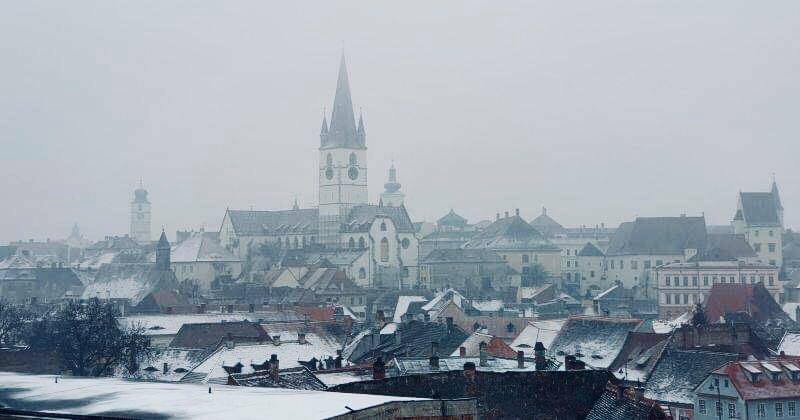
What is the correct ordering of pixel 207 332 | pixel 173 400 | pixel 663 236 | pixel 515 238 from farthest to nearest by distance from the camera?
1. pixel 515 238
2. pixel 663 236
3. pixel 207 332
4. pixel 173 400

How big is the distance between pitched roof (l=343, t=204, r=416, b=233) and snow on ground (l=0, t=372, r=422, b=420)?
458ft

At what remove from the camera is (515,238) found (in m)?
170

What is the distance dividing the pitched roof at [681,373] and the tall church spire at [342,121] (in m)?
136

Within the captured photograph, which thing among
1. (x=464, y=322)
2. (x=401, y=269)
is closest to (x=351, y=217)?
(x=401, y=269)

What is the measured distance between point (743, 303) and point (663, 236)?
60982 mm

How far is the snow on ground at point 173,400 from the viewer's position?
88.4 ft

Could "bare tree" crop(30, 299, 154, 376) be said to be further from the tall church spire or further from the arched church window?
the tall church spire

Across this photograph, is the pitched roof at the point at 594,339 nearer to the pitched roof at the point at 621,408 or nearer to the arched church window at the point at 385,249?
the pitched roof at the point at 621,408

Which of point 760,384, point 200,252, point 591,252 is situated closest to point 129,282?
point 200,252

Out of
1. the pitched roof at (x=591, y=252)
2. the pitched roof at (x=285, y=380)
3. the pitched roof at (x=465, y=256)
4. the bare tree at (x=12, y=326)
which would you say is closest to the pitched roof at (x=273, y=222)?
the pitched roof at (x=465, y=256)

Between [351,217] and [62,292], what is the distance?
4511 cm

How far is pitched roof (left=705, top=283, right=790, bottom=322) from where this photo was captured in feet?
295

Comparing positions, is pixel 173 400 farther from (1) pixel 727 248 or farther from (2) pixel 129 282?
(1) pixel 727 248

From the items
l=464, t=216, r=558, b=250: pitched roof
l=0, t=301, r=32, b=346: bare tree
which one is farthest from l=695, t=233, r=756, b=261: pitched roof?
l=0, t=301, r=32, b=346: bare tree
